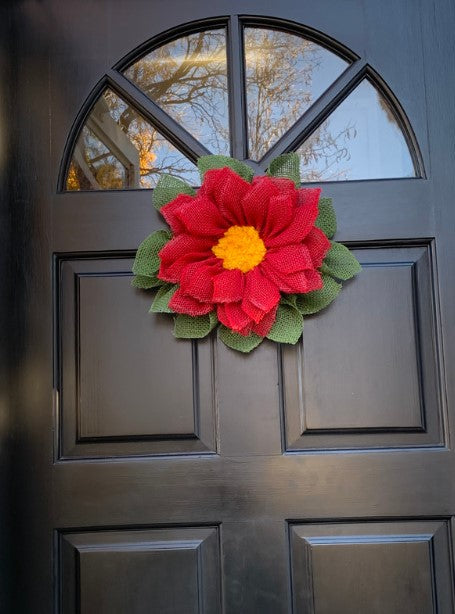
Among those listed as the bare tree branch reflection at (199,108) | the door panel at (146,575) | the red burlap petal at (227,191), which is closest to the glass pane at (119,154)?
the bare tree branch reflection at (199,108)

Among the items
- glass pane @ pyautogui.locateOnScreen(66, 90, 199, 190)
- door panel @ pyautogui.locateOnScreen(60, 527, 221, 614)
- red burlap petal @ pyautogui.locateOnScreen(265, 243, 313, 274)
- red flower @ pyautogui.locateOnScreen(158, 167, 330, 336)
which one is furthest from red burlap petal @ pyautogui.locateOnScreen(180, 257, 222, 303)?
door panel @ pyautogui.locateOnScreen(60, 527, 221, 614)

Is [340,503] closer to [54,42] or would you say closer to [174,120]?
[174,120]

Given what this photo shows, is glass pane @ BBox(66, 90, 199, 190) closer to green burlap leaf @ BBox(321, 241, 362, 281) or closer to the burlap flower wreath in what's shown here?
the burlap flower wreath

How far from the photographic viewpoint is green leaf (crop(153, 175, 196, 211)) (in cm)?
108

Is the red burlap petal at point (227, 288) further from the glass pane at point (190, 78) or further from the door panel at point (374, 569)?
the door panel at point (374, 569)

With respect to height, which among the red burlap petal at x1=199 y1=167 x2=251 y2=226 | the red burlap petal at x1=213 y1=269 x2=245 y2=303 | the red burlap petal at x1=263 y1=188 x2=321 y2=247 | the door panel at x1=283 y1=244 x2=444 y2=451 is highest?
the red burlap petal at x1=199 y1=167 x2=251 y2=226

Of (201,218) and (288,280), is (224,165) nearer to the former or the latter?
(201,218)

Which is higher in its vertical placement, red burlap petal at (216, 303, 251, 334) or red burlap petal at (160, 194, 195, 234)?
red burlap petal at (160, 194, 195, 234)

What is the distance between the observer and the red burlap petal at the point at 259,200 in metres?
1.02

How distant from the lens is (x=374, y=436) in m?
1.07

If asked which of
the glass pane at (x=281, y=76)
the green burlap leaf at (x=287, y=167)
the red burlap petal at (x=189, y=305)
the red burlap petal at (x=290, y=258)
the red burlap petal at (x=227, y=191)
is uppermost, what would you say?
the glass pane at (x=281, y=76)

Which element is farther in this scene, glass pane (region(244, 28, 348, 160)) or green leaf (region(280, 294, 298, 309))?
glass pane (region(244, 28, 348, 160))

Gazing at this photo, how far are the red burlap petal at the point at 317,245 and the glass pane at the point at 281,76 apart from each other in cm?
22

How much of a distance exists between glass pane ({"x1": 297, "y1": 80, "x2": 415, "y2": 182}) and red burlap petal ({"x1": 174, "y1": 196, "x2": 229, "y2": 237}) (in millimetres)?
206
